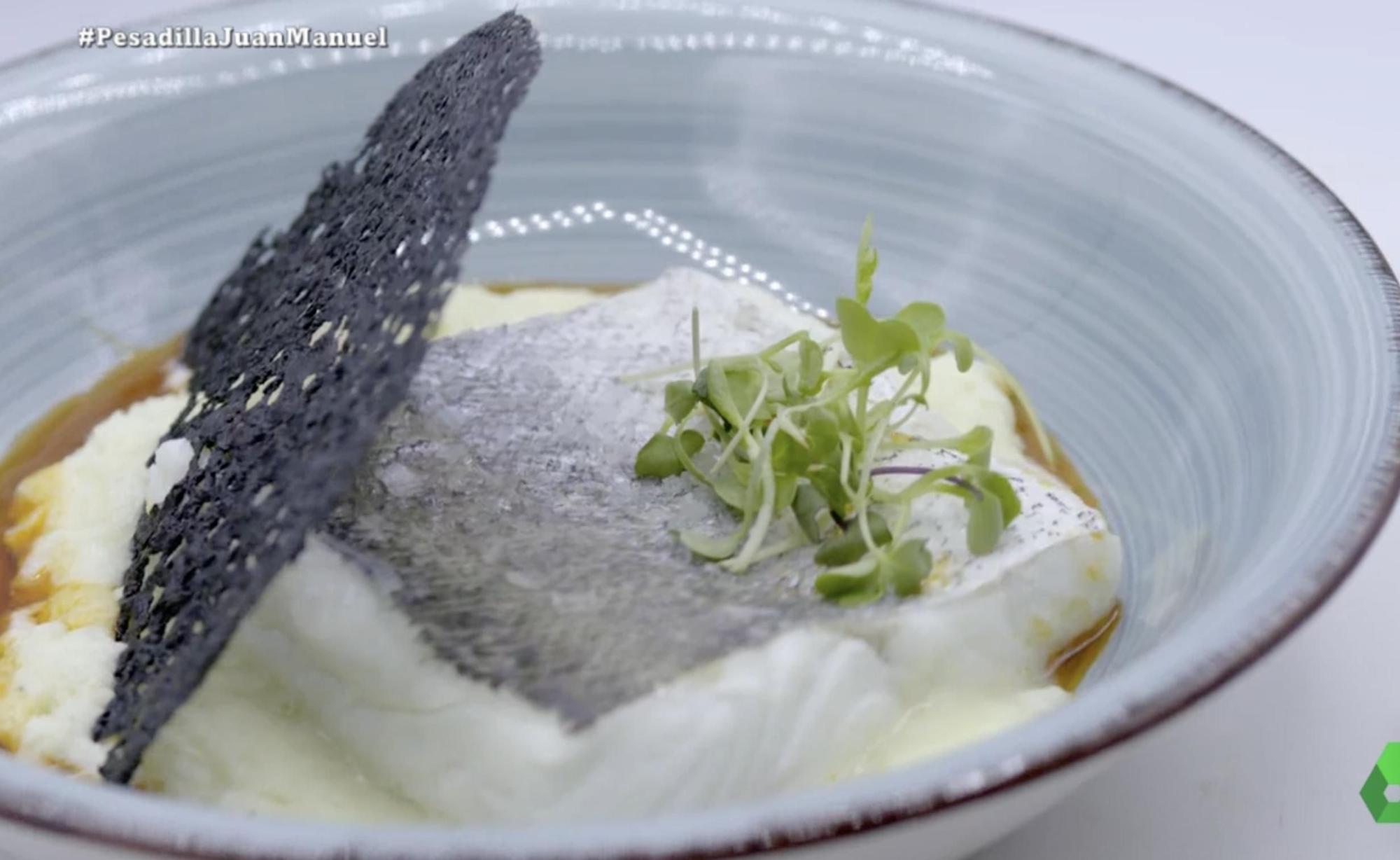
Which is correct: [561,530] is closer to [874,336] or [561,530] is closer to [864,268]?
[874,336]

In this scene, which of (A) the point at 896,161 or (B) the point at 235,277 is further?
(A) the point at 896,161

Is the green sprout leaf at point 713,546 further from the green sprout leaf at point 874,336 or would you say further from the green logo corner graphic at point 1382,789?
the green logo corner graphic at point 1382,789

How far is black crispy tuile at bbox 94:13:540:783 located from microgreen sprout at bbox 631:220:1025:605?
0.35 meters

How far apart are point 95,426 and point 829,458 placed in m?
1.14

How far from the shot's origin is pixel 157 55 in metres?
2.44

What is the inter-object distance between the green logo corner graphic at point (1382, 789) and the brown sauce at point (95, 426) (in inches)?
12.7

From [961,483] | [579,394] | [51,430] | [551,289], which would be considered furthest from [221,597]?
[551,289]

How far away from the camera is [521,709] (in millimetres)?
1346

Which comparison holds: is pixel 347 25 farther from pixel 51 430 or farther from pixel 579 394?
pixel 579 394

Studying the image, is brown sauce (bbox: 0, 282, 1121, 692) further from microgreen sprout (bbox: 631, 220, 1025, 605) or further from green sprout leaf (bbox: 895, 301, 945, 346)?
green sprout leaf (bbox: 895, 301, 945, 346)

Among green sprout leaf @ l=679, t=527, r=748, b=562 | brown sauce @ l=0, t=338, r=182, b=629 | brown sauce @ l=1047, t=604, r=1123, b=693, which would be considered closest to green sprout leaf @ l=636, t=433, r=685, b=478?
green sprout leaf @ l=679, t=527, r=748, b=562

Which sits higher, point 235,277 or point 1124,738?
point 1124,738

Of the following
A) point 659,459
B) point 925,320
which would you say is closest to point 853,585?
point 659,459

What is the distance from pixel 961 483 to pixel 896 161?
3.49 feet
